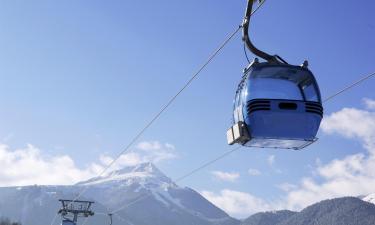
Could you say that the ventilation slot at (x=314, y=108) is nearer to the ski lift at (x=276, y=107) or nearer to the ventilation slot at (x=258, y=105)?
the ski lift at (x=276, y=107)

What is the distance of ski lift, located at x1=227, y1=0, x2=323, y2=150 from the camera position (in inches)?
323

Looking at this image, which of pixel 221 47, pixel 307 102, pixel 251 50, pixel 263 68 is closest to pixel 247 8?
pixel 251 50

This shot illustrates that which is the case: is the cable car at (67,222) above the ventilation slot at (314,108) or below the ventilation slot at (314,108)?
above

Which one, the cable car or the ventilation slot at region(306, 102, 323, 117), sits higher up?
the cable car

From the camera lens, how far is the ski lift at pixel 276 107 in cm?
820

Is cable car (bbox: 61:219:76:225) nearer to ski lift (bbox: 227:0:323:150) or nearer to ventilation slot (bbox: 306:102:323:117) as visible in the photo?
ski lift (bbox: 227:0:323:150)

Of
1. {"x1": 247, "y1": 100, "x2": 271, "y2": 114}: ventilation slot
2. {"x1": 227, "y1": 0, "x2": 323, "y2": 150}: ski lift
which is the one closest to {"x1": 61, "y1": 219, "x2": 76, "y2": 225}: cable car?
{"x1": 227, "y1": 0, "x2": 323, "y2": 150}: ski lift

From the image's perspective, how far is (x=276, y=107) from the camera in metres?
8.31

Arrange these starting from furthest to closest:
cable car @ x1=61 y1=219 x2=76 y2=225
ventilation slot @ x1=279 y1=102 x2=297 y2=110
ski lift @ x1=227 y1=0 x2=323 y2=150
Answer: cable car @ x1=61 y1=219 x2=76 y2=225, ventilation slot @ x1=279 y1=102 x2=297 y2=110, ski lift @ x1=227 y1=0 x2=323 y2=150

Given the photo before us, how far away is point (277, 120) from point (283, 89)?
601 millimetres

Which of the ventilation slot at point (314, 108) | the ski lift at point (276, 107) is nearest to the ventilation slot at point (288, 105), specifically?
the ski lift at point (276, 107)

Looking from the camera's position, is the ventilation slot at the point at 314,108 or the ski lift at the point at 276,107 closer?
the ski lift at the point at 276,107

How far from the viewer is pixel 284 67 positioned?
331 inches

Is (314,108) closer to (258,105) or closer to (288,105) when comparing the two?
(288,105)
